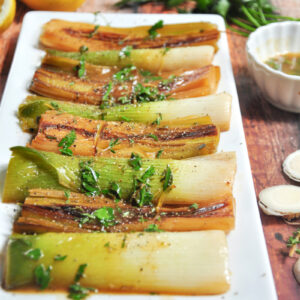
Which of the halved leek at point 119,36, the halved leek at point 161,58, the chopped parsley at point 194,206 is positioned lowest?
the chopped parsley at point 194,206

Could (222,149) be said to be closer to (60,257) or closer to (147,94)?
(147,94)

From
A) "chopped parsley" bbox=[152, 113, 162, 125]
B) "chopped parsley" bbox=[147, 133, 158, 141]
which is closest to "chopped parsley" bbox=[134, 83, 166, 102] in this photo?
"chopped parsley" bbox=[152, 113, 162, 125]

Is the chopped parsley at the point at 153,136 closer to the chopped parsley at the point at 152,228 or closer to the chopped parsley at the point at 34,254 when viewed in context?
the chopped parsley at the point at 152,228

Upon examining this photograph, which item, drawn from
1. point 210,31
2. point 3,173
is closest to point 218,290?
point 3,173

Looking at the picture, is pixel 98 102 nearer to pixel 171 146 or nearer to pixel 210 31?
pixel 171 146

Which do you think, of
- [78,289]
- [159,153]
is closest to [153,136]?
[159,153]

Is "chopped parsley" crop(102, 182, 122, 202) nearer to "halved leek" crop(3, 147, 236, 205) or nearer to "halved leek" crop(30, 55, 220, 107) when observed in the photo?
"halved leek" crop(3, 147, 236, 205)

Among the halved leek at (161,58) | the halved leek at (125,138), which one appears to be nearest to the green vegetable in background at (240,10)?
the halved leek at (161,58)
